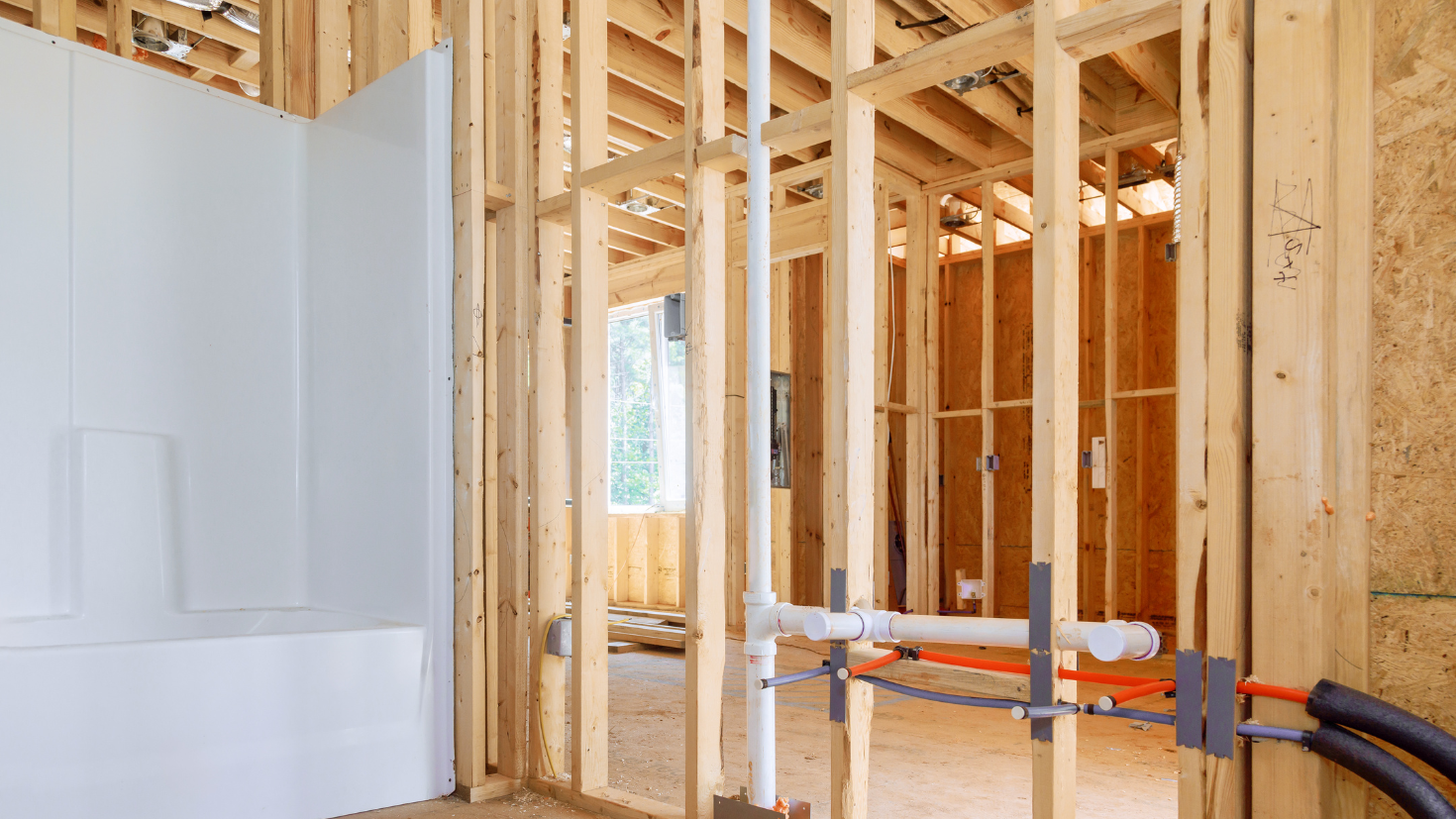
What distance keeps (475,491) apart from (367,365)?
637 mm

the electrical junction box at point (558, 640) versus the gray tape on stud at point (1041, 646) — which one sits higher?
the gray tape on stud at point (1041, 646)

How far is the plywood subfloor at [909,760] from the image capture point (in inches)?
116

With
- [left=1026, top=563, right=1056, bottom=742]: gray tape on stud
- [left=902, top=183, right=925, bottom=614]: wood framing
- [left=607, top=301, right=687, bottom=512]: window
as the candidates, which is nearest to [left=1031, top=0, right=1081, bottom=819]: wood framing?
[left=1026, top=563, right=1056, bottom=742]: gray tape on stud

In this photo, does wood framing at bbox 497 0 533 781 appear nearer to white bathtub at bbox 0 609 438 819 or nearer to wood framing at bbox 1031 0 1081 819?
white bathtub at bbox 0 609 438 819

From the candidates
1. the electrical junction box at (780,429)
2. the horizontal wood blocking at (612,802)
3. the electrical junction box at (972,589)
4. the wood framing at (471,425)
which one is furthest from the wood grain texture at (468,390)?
the electrical junction box at (972,589)

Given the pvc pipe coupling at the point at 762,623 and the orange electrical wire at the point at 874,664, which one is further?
the pvc pipe coupling at the point at 762,623

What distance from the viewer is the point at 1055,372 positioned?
1.88m

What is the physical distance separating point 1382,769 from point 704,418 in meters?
1.68

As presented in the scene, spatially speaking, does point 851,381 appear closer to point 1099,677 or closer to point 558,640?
point 1099,677

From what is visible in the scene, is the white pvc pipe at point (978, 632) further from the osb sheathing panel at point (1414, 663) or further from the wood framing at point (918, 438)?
the wood framing at point (918, 438)

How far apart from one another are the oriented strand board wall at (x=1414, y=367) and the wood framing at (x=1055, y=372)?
498 mm

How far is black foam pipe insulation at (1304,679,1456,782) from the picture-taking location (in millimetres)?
1397

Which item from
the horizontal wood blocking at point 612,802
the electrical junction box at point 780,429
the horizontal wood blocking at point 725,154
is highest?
the horizontal wood blocking at point 725,154

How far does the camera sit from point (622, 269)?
8.21 metres
